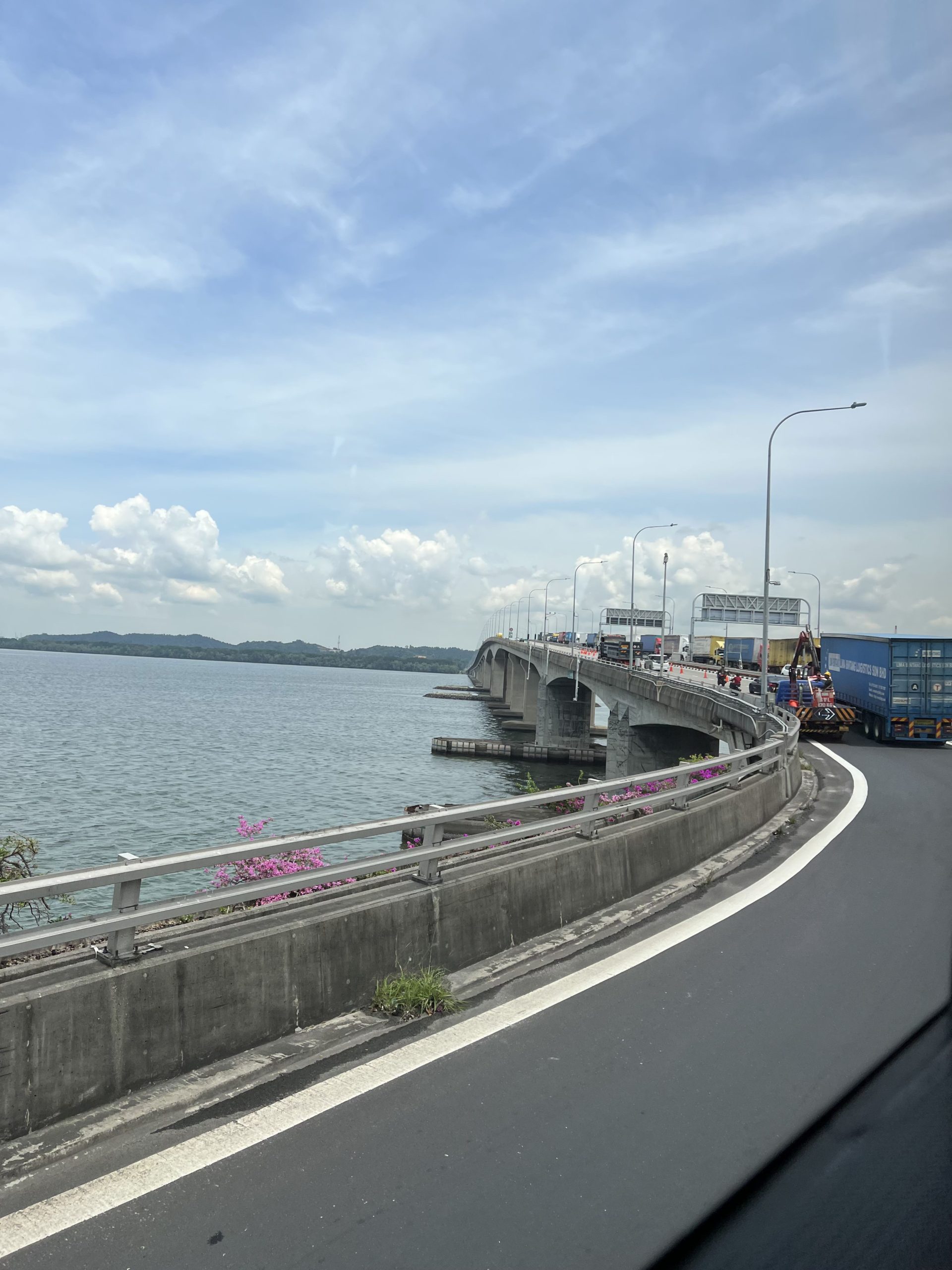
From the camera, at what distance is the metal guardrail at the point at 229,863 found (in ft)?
15.3

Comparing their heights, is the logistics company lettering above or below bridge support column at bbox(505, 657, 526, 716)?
above

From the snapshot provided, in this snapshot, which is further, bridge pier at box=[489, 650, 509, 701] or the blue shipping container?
bridge pier at box=[489, 650, 509, 701]

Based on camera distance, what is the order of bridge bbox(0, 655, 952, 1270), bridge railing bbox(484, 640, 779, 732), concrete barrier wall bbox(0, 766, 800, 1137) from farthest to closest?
bridge railing bbox(484, 640, 779, 732)
concrete barrier wall bbox(0, 766, 800, 1137)
bridge bbox(0, 655, 952, 1270)

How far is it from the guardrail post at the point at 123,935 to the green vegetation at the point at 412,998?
70.4 inches

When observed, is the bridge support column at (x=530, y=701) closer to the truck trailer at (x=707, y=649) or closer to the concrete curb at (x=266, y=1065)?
the truck trailer at (x=707, y=649)

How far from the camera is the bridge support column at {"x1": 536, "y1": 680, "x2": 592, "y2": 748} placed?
7306 centimetres

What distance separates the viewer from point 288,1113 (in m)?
4.81

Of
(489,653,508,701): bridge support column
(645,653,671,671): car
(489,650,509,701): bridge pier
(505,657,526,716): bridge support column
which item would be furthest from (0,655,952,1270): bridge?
(489,653,508,701): bridge support column

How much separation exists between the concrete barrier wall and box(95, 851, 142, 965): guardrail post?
7 centimetres

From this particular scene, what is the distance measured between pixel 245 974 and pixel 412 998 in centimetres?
122

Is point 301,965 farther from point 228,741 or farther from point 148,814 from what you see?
point 228,741

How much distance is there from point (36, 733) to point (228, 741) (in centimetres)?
1189

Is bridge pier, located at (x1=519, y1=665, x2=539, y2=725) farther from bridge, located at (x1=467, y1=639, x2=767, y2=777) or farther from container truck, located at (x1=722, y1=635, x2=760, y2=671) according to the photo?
container truck, located at (x1=722, y1=635, x2=760, y2=671)

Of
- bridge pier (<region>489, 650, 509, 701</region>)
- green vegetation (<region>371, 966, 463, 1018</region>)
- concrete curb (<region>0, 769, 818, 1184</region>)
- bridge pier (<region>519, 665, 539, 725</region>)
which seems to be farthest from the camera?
bridge pier (<region>489, 650, 509, 701</region>)
